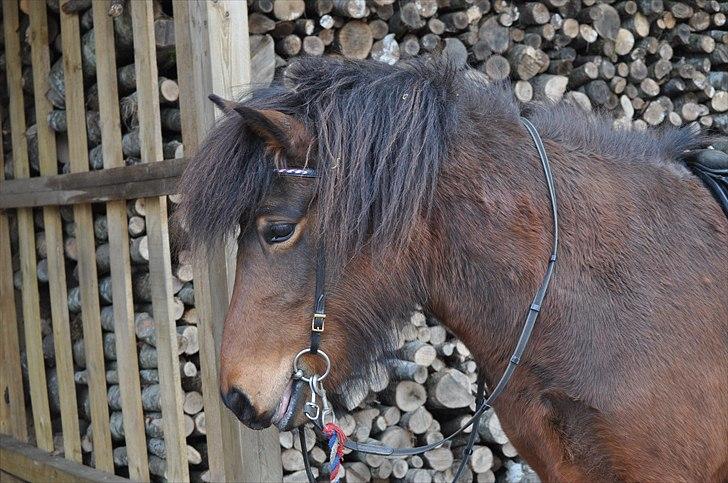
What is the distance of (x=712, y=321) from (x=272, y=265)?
1007 millimetres

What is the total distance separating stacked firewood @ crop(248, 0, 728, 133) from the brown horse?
1458 millimetres

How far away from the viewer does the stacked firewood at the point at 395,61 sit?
3363 millimetres

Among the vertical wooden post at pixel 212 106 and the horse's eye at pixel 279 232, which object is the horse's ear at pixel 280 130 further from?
the vertical wooden post at pixel 212 106

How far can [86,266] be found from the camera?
3.56 metres

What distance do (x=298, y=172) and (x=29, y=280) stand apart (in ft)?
8.71

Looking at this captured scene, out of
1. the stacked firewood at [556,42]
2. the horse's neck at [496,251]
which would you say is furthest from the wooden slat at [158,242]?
the horse's neck at [496,251]

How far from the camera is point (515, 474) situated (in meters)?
3.89

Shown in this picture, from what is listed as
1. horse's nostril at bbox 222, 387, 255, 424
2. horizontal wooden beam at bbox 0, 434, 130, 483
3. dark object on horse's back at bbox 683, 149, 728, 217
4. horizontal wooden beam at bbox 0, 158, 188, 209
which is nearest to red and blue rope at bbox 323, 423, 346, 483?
horse's nostril at bbox 222, 387, 255, 424

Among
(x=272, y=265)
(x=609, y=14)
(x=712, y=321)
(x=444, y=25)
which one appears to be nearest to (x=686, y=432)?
(x=712, y=321)

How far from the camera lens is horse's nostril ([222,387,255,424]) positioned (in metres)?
1.81

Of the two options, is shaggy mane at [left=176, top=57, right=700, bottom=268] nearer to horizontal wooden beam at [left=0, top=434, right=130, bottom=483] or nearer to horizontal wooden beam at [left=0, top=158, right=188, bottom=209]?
horizontal wooden beam at [left=0, top=158, right=188, bottom=209]

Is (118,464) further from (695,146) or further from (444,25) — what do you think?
(695,146)

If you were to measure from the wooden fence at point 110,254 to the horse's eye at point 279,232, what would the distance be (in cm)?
97

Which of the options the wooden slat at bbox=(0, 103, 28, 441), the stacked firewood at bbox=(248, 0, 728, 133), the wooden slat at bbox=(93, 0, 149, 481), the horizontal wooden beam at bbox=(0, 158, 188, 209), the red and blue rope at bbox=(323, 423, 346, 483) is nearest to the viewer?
the red and blue rope at bbox=(323, 423, 346, 483)
